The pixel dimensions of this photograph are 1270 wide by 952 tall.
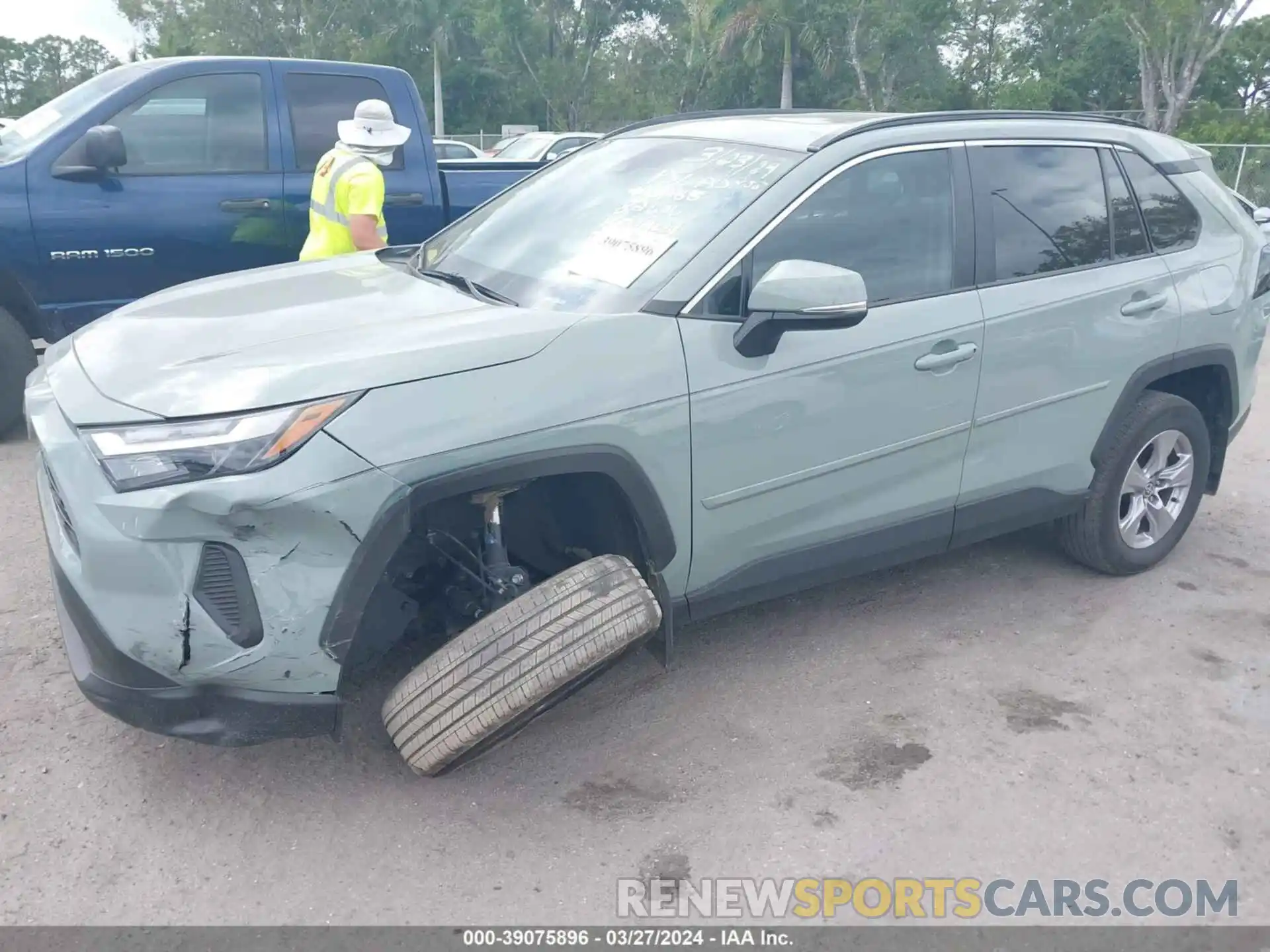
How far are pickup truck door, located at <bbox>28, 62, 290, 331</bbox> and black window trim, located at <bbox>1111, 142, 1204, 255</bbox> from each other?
14.1 feet

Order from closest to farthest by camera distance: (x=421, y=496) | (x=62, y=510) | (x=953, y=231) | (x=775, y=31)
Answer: (x=421, y=496)
(x=62, y=510)
(x=953, y=231)
(x=775, y=31)

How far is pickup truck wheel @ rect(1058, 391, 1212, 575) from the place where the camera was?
4188mm

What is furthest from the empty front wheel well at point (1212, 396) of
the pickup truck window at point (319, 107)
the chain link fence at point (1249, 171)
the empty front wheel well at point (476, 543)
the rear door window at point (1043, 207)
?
the chain link fence at point (1249, 171)

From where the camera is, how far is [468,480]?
8.90 ft

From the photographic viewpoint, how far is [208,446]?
2.52m

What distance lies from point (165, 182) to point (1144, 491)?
4965 millimetres

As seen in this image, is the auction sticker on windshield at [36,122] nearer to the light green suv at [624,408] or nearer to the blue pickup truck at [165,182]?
the blue pickup truck at [165,182]

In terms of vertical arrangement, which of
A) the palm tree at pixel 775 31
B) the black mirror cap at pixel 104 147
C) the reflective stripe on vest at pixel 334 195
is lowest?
the reflective stripe on vest at pixel 334 195

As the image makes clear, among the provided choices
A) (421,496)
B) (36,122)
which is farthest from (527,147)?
(421,496)

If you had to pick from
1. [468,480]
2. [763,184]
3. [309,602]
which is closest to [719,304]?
[763,184]

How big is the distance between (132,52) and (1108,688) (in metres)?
61.2

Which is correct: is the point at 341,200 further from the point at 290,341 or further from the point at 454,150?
the point at 454,150

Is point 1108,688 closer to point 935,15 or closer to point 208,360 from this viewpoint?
point 208,360

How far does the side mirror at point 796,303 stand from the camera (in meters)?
3.01
